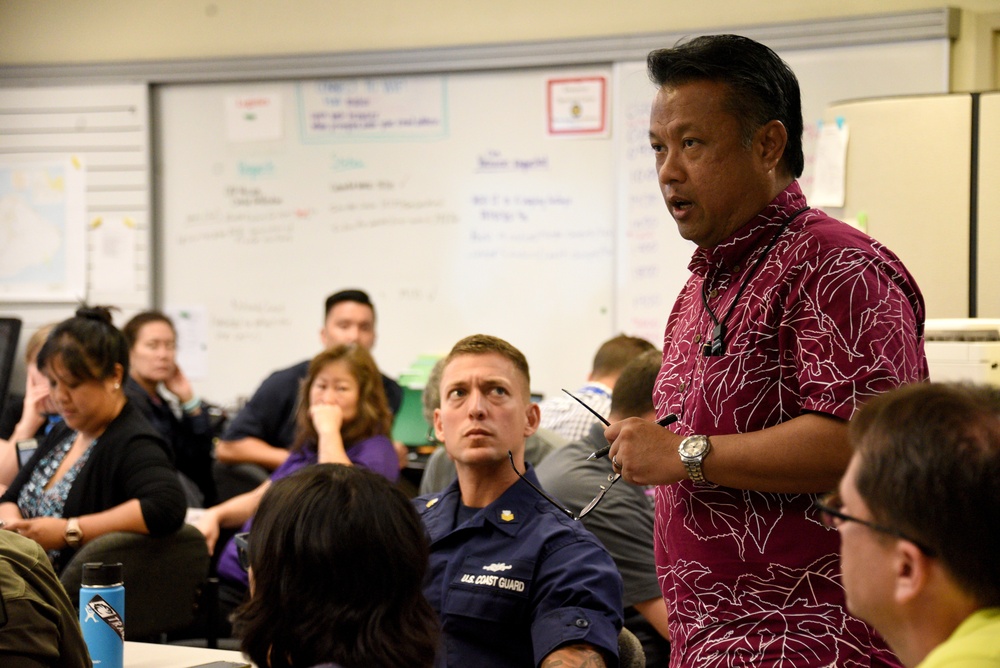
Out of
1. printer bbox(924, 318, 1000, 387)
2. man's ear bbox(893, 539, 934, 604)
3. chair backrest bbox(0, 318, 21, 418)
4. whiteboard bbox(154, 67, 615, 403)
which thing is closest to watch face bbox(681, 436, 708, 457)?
man's ear bbox(893, 539, 934, 604)

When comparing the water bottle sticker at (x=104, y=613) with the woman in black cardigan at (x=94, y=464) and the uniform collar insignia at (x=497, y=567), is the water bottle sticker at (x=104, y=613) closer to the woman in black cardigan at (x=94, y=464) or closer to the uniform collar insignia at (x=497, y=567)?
the uniform collar insignia at (x=497, y=567)

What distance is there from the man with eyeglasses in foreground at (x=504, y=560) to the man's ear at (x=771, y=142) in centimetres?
81

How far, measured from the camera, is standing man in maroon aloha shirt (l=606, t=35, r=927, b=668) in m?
1.28

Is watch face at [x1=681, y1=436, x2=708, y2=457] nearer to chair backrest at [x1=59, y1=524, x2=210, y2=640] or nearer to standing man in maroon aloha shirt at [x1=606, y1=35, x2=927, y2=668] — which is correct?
standing man in maroon aloha shirt at [x1=606, y1=35, x2=927, y2=668]

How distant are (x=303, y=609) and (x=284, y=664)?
0.25ft

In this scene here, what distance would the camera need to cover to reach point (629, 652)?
191cm

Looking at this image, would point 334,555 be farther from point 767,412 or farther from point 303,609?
point 767,412

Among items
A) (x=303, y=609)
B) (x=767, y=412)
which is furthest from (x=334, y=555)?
(x=767, y=412)

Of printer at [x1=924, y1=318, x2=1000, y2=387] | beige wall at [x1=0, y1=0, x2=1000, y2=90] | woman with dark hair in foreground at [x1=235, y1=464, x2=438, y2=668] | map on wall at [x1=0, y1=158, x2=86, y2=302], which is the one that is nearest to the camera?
woman with dark hair in foreground at [x1=235, y1=464, x2=438, y2=668]

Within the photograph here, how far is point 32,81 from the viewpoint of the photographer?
5707 mm

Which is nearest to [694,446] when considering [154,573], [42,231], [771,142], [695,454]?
[695,454]

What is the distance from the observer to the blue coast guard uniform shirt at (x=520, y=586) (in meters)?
1.85

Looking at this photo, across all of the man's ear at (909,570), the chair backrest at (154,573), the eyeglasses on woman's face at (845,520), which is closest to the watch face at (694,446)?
the eyeglasses on woman's face at (845,520)

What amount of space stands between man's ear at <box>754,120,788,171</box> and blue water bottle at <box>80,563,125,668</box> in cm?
130
